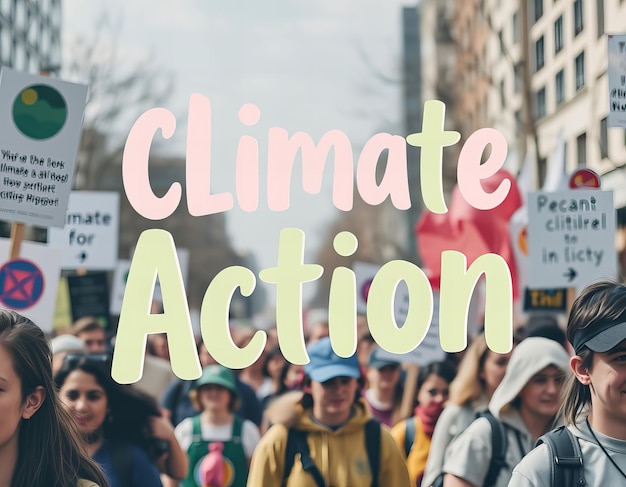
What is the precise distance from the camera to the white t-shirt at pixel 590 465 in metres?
3.22

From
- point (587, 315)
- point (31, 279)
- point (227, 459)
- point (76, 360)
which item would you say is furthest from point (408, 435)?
point (587, 315)

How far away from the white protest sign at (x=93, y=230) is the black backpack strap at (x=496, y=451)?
194 inches

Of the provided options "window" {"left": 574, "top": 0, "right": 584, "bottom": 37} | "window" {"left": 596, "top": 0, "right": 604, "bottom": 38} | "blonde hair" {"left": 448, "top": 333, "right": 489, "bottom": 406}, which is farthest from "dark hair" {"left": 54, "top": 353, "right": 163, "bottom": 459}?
"window" {"left": 574, "top": 0, "right": 584, "bottom": 37}

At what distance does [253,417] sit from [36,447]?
528 cm

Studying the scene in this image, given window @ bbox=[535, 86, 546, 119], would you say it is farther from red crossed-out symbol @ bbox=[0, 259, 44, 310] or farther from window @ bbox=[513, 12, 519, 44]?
red crossed-out symbol @ bbox=[0, 259, 44, 310]

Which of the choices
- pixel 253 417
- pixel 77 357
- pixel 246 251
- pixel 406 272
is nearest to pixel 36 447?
pixel 406 272

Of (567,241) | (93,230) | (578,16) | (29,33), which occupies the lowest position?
(567,241)

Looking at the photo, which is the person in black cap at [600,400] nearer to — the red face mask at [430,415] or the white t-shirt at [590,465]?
the white t-shirt at [590,465]

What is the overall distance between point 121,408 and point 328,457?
0.97 metres

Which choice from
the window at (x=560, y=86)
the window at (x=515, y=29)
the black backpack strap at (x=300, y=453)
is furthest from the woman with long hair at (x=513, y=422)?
the window at (x=515, y=29)

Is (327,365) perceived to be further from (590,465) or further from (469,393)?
(590,465)

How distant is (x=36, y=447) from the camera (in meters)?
3.39

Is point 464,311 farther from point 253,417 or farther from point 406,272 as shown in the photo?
point 253,417

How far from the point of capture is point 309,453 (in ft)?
17.8
